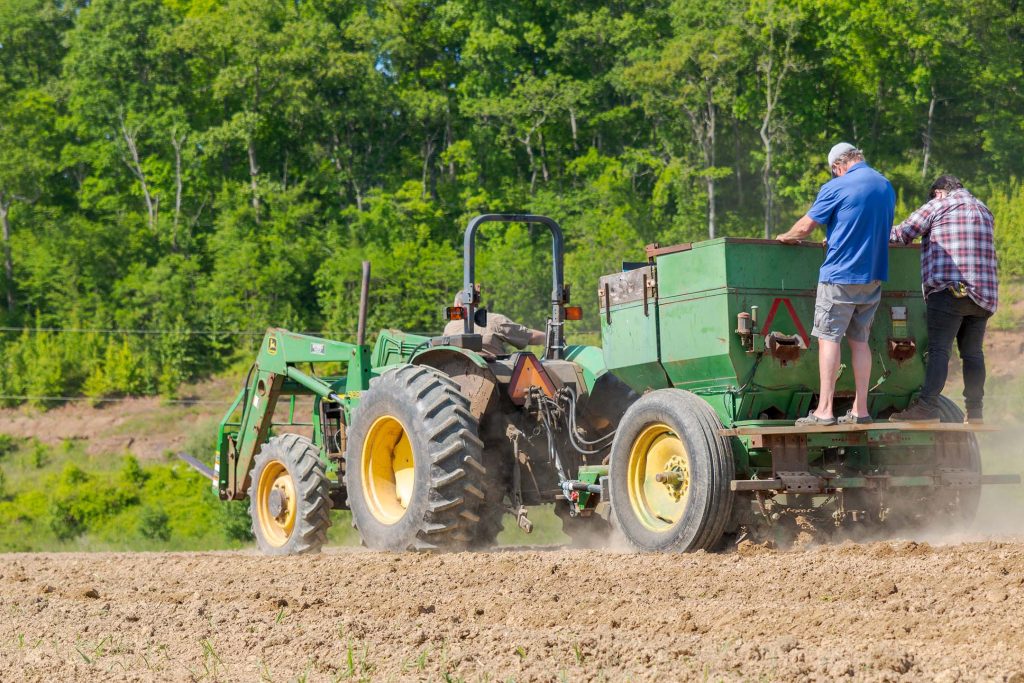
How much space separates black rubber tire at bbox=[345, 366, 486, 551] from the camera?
30.5 ft

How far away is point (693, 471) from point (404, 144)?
147 feet

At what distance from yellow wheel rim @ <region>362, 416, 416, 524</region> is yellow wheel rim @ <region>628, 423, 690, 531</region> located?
2332mm

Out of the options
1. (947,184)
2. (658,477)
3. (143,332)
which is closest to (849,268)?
(947,184)

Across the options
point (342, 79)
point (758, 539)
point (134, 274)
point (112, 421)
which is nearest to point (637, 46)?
point (342, 79)

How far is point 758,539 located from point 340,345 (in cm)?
515

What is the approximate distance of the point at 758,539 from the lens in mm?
7949

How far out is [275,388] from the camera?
12.9 m

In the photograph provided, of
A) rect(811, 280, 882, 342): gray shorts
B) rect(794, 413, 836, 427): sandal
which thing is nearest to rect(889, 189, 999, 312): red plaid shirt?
rect(811, 280, 882, 342): gray shorts

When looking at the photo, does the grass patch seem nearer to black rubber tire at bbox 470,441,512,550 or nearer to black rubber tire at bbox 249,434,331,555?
black rubber tire at bbox 249,434,331,555

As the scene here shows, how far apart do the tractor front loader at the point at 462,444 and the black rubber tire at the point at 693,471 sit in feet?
2.45

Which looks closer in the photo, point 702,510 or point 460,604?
A: point 460,604

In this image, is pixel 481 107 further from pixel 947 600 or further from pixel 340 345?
pixel 947 600

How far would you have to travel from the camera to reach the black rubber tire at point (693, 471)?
25.3ft

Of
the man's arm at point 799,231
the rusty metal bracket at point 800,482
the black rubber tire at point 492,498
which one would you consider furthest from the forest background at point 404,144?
the rusty metal bracket at point 800,482
